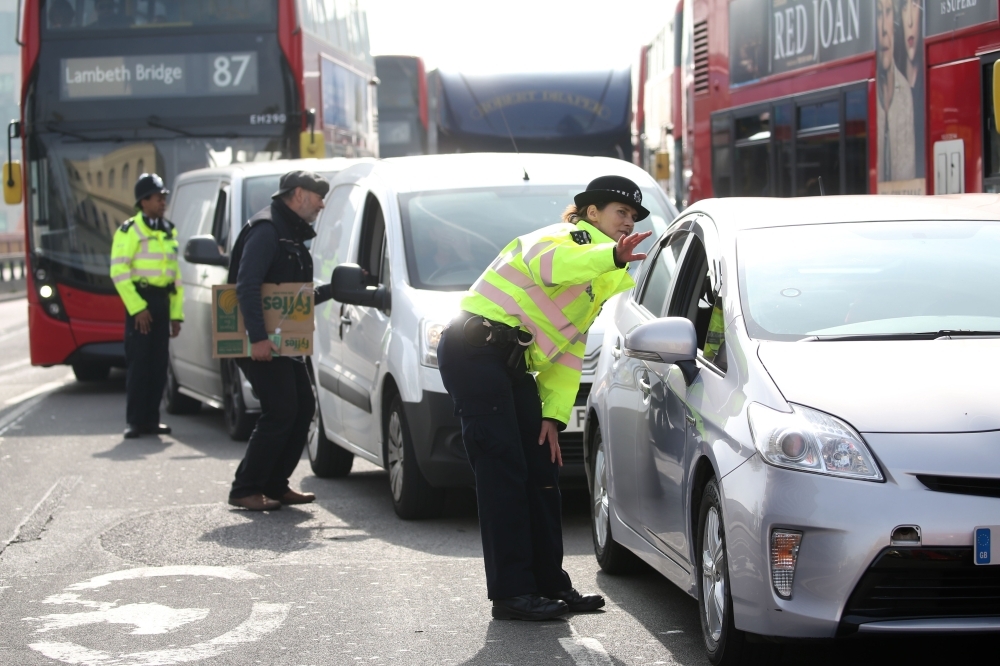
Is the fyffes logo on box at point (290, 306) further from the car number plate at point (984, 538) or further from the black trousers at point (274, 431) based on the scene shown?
the car number plate at point (984, 538)

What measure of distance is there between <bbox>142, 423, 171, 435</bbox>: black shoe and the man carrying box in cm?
383

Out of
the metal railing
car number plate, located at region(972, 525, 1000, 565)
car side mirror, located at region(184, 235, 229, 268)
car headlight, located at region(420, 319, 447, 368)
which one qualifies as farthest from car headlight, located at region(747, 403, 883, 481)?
the metal railing

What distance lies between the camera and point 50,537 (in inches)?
331

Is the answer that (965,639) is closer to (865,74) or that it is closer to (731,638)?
(731,638)

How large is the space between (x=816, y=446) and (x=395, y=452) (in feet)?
14.4

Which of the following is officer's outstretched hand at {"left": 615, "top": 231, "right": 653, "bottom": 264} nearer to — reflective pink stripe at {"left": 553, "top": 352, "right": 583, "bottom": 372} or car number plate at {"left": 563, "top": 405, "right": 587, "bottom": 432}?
reflective pink stripe at {"left": 553, "top": 352, "right": 583, "bottom": 372}

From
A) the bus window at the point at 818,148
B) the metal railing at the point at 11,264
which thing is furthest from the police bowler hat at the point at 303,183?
the metal railing at the point at 11,264

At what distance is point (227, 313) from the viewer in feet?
31.7

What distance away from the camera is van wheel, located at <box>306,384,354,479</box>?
422 inches

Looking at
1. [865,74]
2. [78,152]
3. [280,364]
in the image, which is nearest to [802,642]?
[280,364]

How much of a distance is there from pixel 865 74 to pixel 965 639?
6.11 meters

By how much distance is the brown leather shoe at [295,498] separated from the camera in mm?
9477

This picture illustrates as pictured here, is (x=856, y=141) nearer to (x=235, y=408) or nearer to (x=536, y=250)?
(x=235, y=408)

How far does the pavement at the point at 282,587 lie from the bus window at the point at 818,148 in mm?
3522
